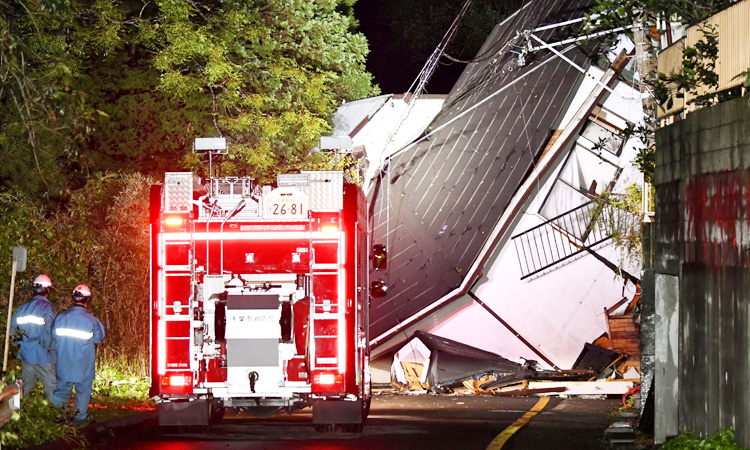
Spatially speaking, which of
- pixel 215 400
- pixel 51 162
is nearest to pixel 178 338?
pixel 215 400

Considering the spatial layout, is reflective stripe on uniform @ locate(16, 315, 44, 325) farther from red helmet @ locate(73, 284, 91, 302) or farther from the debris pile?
the debris pile

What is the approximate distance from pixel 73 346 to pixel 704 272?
7444 millimetres

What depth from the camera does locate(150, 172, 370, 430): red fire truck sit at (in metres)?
13.7

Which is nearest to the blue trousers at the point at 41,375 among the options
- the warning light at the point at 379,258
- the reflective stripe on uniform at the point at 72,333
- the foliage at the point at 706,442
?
the reflective stripe on uniform at the point at 72,333

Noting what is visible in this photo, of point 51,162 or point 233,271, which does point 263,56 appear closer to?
point 51,162

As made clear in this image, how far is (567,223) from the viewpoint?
86.7 ft

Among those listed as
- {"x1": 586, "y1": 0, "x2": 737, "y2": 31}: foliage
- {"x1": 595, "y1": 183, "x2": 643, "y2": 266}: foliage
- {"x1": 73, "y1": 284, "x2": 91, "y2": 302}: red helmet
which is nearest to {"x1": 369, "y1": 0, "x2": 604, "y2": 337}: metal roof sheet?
{"x1": 595, "y1": 183, "x2": 643, "y2": 266}: foliage

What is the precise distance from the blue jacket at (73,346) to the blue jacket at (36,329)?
12 cm

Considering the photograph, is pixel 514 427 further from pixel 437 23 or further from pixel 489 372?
pixel 437 23

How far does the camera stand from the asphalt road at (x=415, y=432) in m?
13.5

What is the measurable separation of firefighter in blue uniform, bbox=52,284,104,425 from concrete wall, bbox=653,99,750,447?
6.74 m

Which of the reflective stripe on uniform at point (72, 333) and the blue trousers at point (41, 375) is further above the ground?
the reflective stripe on uniform at point (72, 333)

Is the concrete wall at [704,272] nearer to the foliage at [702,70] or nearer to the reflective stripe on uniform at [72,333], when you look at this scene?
the foliage at [702,70]

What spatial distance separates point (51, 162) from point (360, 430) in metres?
12.9
